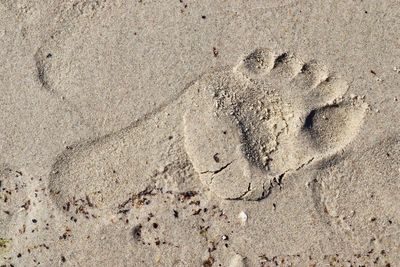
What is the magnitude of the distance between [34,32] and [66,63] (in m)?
0.28

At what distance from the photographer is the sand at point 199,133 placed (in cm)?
342

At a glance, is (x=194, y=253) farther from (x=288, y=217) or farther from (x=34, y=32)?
(x=34, y=32)

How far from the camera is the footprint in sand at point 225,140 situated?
3436 mm

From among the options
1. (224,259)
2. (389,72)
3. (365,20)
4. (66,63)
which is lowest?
(224,259)

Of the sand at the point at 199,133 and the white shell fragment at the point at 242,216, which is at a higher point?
the sand at the point at 199,133

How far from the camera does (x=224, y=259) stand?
3510 millimetres

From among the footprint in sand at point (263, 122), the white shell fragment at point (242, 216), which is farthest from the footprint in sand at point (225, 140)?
the white shell fragment at point (242, 216)

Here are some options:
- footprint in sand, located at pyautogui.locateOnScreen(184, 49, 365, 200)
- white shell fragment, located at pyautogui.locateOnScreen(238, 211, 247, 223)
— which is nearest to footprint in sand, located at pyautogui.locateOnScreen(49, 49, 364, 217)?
footprint in sand, located at pyautogui.locateOnScreen(184, 49, 365, 200)

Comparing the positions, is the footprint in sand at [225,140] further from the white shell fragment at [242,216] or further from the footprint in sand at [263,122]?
the white shell fragment at [242,216]

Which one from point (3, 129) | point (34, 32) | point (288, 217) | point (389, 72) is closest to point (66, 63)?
point (34, 32)

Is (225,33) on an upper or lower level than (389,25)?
upper

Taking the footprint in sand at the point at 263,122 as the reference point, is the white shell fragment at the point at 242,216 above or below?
below

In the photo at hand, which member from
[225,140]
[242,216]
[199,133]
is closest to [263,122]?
[225,140]

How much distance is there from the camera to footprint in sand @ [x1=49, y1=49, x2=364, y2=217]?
135 inches
